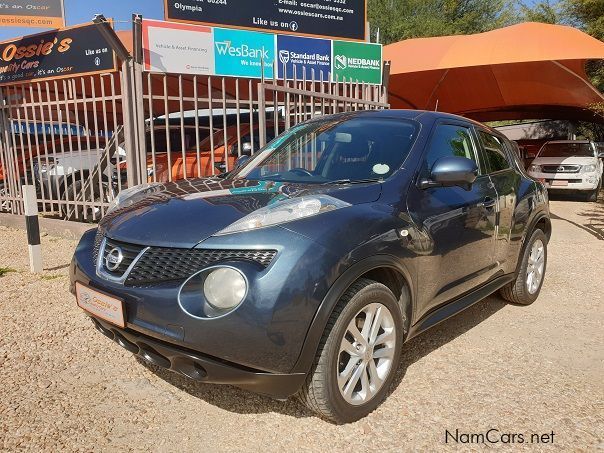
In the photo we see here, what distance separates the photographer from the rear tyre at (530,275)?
4.20 metres

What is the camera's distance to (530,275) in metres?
4.36

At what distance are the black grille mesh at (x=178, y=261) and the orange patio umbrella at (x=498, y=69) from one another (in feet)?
33.0

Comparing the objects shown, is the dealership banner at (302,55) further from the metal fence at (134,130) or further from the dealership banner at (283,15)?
the dealership banner at (283,15)

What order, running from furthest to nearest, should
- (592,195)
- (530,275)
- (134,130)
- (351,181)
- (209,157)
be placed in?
(592,195)
(209,157)
(134,130)
(530,275)
(351,181)

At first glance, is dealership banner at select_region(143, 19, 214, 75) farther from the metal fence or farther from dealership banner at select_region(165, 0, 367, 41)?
dealership banner at select_region(165, 0, 367, 41)

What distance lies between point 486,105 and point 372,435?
15222mm

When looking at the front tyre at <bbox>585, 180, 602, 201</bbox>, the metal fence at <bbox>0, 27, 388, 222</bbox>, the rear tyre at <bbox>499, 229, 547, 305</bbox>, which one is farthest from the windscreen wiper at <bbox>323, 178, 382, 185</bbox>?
the front tyre at <bbox>585, 180, 602, 201</bbox>

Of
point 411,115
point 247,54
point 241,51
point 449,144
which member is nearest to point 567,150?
point 247,54

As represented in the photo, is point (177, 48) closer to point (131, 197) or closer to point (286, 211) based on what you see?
point (131, 197)

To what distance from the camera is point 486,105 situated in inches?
616

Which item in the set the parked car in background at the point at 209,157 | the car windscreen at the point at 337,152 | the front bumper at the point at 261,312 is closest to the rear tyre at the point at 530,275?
the car windscreen at the point at 337,152

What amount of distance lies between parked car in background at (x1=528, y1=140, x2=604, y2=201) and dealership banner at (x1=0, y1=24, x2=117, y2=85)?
33.4 feet

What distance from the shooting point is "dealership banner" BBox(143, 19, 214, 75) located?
6.28m

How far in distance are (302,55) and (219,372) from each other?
711 centimetres
